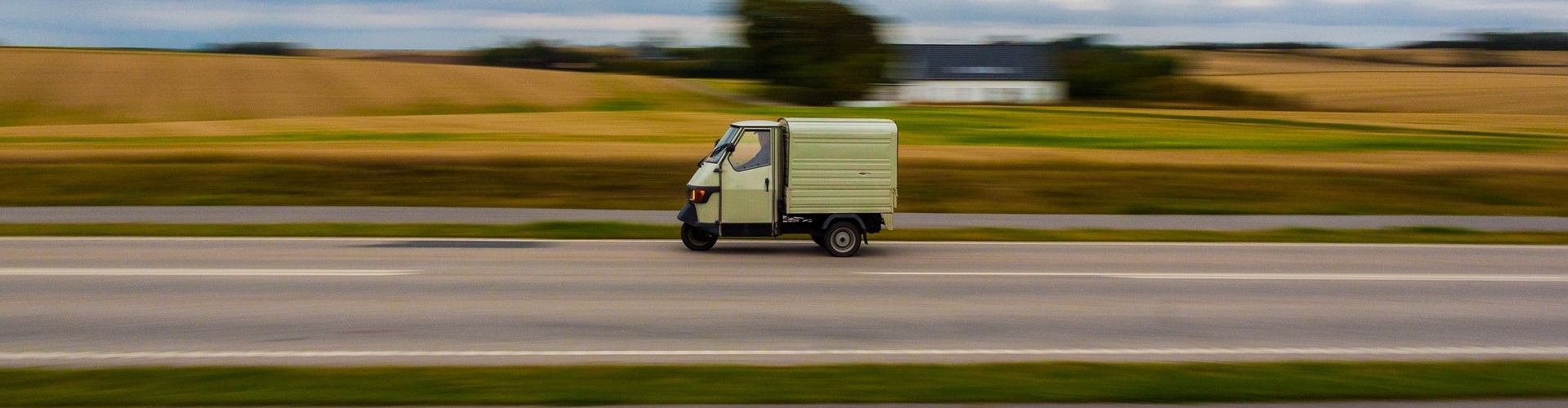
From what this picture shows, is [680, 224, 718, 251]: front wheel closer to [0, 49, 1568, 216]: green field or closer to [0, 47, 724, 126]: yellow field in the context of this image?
[0, 49, 1568, 216]: green field

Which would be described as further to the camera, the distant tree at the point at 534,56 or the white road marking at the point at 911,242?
the distant tree at the point at 534,56

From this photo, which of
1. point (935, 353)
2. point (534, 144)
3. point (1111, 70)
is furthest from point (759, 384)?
point (1111, 70)

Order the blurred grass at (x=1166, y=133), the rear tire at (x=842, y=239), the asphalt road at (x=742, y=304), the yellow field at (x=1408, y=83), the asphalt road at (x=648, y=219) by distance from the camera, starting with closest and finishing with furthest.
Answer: the asphalt road at (x=742, y=304) < the rear tire at (x=842, y=239) < the asphalt road at (x=648, y=219) < the blurred grass at (x=1166, y=133) < the yellow field at (x=1408, y=83)

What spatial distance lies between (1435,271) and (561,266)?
29.6 ft

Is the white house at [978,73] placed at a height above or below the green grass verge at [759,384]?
above

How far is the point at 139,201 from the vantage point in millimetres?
18375

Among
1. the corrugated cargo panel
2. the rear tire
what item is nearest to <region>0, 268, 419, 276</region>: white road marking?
the corrugated cargo panel

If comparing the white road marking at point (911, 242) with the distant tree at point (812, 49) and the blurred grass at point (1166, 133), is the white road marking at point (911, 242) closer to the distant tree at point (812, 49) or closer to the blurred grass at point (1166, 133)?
the blurred grass at point (1166, 133)

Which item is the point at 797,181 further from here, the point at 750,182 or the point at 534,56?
the point at 534,56

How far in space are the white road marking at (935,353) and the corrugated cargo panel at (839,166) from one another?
17.5 ft

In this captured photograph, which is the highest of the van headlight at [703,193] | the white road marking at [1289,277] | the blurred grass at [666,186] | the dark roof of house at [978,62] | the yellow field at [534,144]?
the dark roof of house at [978,62]

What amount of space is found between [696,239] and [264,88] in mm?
36699

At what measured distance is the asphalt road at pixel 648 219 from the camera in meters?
16.2

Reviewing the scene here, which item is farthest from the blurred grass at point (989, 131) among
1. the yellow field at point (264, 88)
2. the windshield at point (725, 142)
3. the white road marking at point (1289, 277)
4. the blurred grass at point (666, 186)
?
the white road marking at point (1289, 277)
